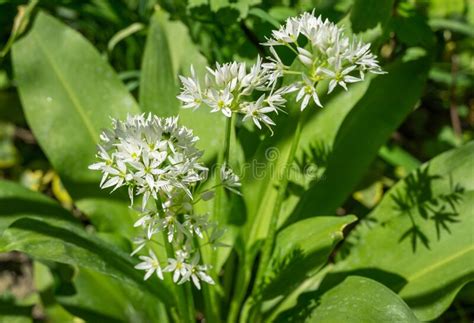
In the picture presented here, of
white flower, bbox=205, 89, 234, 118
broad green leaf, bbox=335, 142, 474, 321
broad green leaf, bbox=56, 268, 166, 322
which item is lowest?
broad green leaf, bbox=56, 268, 166, 322

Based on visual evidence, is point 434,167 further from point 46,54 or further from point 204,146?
point 46,54

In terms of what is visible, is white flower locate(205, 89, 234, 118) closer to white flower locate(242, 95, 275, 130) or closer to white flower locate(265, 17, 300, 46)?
white flower locate(242, 95, 275, 130)

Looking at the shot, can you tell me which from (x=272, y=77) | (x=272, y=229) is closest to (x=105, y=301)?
(x=272, y=229)

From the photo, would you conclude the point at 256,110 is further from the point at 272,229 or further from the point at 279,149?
the point at 279,149

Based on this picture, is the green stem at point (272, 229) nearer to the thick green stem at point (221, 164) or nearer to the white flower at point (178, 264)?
the thick green stem at point (221, 164)

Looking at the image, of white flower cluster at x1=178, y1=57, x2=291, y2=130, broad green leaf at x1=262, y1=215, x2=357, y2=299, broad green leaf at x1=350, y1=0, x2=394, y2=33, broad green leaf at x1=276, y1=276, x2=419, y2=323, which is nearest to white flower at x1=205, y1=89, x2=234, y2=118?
white flower cluster at x1=178, y1=57, x2=291, y2=130

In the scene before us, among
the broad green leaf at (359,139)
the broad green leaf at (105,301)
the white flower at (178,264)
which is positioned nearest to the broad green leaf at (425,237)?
the broad green leaf at (359,139)

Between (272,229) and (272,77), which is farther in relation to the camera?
(272,229)
